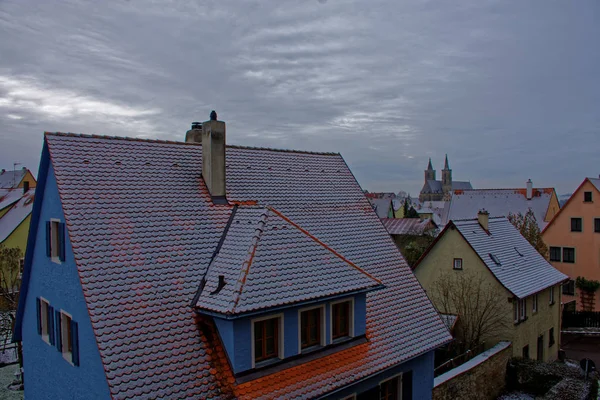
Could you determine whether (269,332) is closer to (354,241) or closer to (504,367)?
(354,241)

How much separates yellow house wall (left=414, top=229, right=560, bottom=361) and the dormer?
13542 mm

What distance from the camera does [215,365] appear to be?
10.7 meters

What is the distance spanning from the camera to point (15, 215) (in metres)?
40.7

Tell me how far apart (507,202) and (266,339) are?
5981 cm

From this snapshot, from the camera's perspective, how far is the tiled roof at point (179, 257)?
1022cm

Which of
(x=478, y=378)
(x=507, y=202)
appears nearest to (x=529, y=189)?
(x=507, y=202)

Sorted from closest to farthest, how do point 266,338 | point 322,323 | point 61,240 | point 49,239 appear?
point 266,338 → point 61,240 → point 322,323 → point 49,239

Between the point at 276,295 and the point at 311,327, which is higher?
the point at 276,295

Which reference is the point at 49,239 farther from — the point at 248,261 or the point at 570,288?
the point at 570,288

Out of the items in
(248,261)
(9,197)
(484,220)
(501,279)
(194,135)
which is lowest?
(501,279)

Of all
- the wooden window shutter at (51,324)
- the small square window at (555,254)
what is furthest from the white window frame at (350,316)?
the small square window at (555,254)

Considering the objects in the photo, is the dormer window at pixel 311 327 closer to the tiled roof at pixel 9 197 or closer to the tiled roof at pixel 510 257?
the tiled roof at pixel 510 257

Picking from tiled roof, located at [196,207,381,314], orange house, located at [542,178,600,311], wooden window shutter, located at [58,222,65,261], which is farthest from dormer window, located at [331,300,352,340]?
orange house, located at [542,178,600,311]

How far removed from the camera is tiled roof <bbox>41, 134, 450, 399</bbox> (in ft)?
33.5
